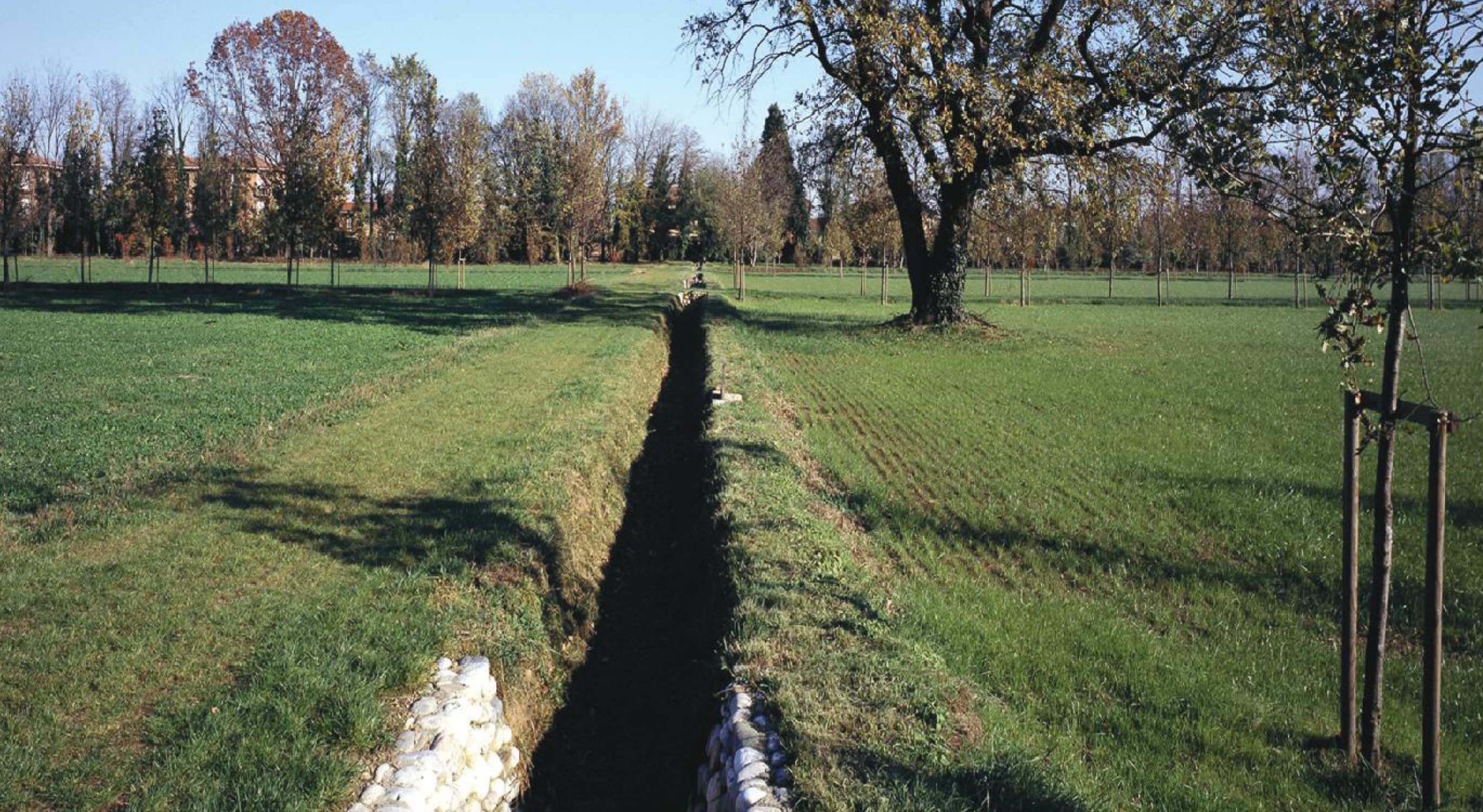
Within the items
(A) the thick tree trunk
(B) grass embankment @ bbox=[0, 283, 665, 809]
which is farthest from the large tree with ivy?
(B) grass embankment @ bbox=[0, 283, 665, 809]

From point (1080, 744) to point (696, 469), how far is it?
7658 millimetres

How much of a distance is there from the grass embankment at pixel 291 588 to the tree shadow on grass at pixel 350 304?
1374cm

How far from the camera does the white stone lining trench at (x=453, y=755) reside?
14.9 ft

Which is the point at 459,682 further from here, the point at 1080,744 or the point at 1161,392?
the point at 1161,392

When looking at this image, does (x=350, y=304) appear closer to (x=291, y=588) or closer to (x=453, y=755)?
(x=291, y=588)

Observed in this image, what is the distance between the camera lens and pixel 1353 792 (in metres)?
4.68

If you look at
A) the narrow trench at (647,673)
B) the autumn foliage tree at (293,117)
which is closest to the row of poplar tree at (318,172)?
the autumn foliage tree at (293,117)

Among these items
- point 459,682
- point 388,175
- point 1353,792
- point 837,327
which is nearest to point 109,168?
point 388,175

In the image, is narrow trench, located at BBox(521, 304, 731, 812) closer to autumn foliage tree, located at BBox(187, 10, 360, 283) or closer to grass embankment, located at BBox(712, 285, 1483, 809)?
grass embankment, located at BBox(712, 285, 1483, 809)

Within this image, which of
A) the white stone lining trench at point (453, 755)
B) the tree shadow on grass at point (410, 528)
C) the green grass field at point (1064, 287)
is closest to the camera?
the white stone lining trench at point (453, 755)

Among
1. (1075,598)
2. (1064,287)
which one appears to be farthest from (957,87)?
(1064,287)

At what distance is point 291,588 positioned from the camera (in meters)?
6.57

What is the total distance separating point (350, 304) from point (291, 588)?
103ft

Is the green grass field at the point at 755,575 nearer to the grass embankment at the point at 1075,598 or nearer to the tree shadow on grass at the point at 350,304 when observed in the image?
the grass embankment at the point at 1075,598
